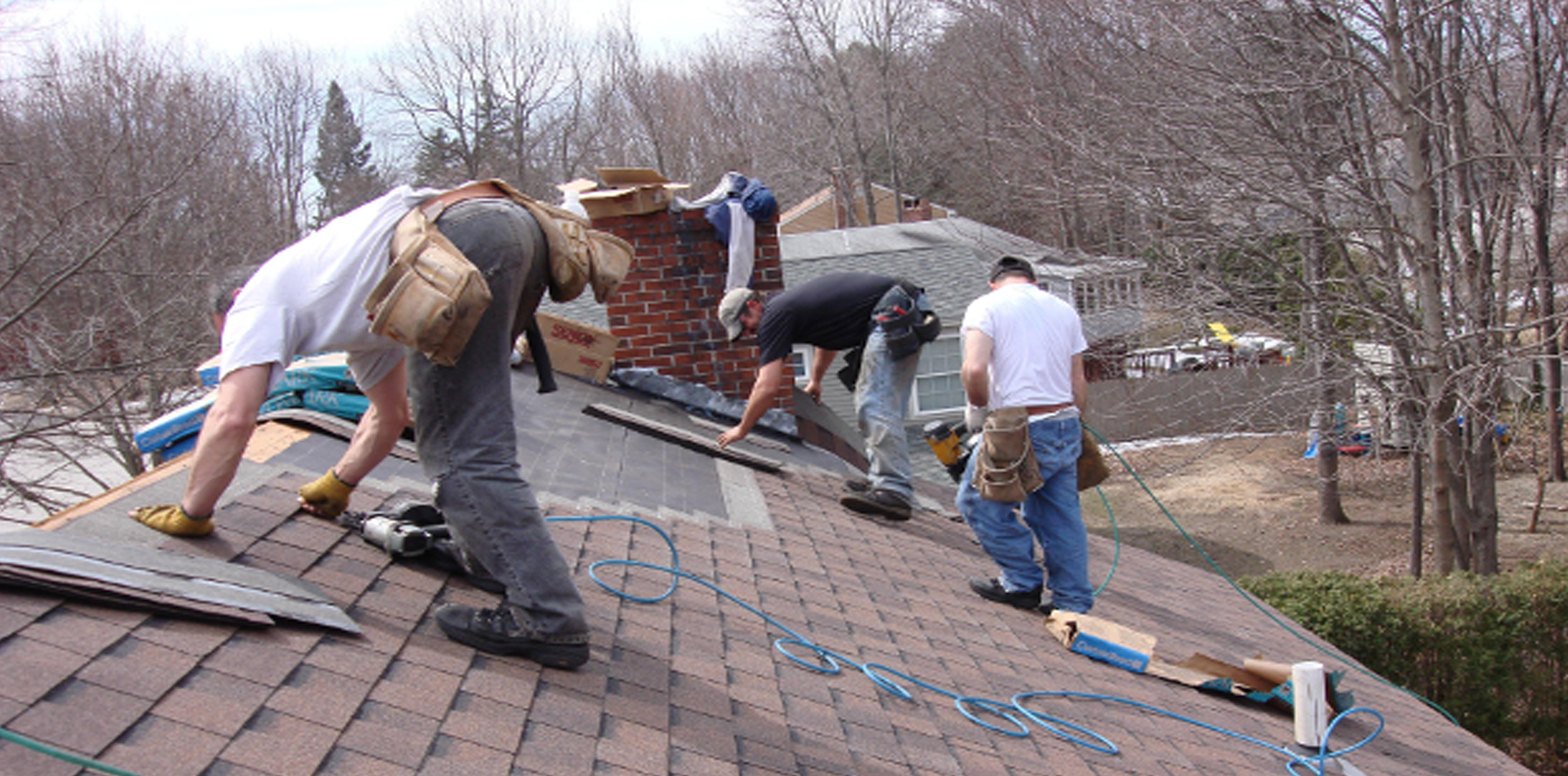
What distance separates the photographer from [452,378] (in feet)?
9.25

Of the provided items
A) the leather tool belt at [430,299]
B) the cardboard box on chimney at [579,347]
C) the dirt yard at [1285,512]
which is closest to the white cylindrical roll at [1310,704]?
the leather tool belt at [430,299]

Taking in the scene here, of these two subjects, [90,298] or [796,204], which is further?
[796,204]

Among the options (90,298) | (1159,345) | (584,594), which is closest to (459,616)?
(584,594)

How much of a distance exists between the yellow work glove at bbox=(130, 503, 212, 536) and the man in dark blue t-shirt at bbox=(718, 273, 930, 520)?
10.1ft

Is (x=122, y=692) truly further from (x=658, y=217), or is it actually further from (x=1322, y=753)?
(x=658, y=217)

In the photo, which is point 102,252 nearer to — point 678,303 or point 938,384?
point 678,303

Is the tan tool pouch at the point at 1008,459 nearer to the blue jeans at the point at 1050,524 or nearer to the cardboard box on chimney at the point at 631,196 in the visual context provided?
the blue jeans at the point at 1050,524

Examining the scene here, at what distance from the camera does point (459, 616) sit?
2850mm

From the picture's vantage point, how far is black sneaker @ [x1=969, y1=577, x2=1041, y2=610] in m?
5.10

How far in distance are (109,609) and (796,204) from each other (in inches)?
1727

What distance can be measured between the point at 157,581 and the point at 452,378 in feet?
2.57

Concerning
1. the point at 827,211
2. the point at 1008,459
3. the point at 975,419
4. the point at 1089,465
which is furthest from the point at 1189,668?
the point at 827,211

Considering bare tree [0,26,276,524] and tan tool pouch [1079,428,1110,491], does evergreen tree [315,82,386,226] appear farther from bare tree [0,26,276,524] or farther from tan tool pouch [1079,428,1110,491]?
tan tool pouch [1079,428,1110,491]

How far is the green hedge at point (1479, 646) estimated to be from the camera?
349 inches
